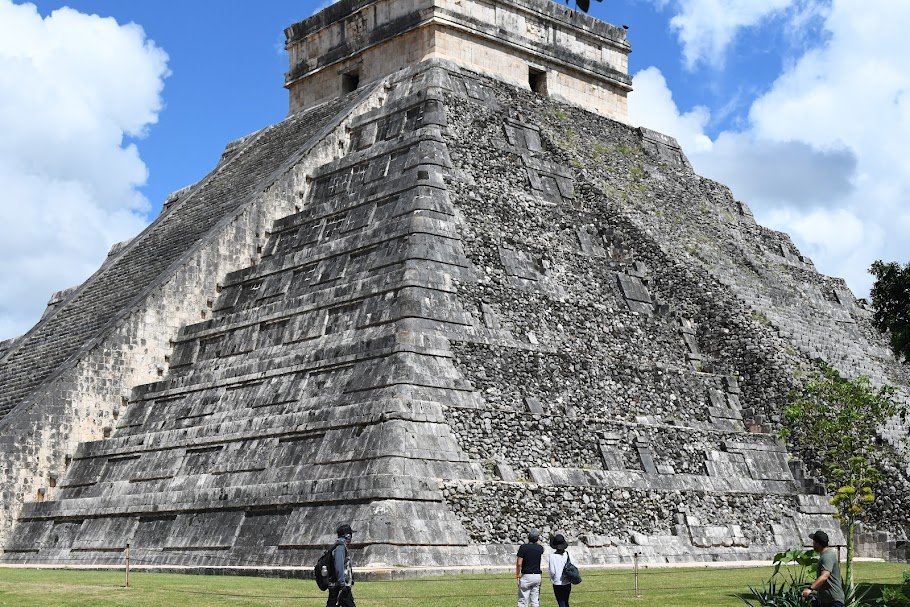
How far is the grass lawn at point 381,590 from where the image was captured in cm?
1291

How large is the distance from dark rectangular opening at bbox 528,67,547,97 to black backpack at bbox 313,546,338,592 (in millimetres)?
18752

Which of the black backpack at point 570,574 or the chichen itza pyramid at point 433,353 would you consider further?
the chichen itza pyramid at point 433,353

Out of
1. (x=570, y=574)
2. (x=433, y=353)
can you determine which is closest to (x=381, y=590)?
(x=570, y=574)

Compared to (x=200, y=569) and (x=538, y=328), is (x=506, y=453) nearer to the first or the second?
(x=538, y=328)

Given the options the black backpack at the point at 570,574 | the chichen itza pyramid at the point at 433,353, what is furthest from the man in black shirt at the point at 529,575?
the chichen itza pyramid at the point at 433,353

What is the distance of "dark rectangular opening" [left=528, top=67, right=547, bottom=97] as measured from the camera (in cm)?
2802

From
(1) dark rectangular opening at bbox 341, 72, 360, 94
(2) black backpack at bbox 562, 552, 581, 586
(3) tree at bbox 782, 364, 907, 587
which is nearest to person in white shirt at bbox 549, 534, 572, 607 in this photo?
(2) black backpack at bbox 562, 552, 581, 586

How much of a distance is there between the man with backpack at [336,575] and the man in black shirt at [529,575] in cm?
185

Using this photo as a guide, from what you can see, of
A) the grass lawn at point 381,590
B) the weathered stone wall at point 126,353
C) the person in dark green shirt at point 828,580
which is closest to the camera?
the person in dark green shirt at point 828,580

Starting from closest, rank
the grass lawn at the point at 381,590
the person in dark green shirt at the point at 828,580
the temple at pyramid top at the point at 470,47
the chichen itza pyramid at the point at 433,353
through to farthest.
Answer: the person in dark green shirt at the point at 828,580 → the grass lawn at the point at 381,590 → the chichen itza pyramid at the point at 433,353 → the temple at pyramid top at the point at 470,47

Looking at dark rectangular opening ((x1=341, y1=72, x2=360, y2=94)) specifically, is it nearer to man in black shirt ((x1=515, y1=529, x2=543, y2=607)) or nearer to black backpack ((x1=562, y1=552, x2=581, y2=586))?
man in black shirt ((x1=515, y1=529, x2=543, y2=607))

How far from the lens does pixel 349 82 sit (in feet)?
93.4

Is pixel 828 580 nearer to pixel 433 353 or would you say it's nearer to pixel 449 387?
pixel 449 387

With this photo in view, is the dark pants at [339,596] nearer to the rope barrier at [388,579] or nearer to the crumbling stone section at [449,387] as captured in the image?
the rope barrier at [388,579]
